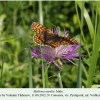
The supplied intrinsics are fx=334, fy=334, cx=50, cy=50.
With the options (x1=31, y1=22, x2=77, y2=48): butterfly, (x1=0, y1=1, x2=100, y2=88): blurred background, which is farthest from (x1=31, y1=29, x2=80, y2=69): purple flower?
(x1=0, y1=1, x2=100, y2=88): blurred background

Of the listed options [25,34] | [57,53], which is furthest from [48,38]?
[25,34]

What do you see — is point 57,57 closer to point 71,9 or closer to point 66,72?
point 66,72

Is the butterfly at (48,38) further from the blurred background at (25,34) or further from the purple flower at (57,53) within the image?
the blurred background at (25,34)

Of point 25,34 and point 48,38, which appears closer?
point 48,38

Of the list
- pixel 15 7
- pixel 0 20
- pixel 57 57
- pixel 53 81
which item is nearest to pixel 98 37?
pixel 57 57

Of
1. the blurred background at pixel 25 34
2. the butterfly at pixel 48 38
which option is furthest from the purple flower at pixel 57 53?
the blurred background at pixel 25 34

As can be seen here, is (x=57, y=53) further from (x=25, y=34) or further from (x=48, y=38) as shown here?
(x=25, y=34)

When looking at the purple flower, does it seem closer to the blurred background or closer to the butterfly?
the butterfly
